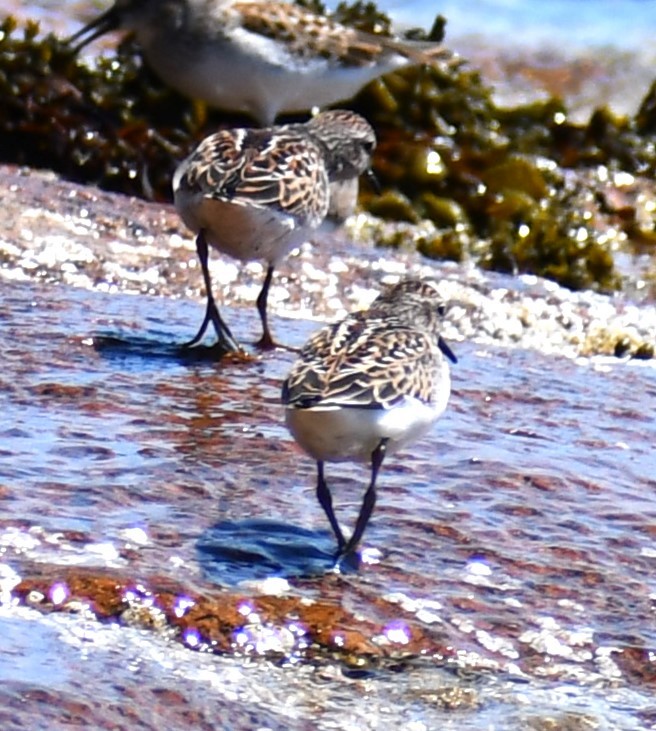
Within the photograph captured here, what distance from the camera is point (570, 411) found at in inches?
212

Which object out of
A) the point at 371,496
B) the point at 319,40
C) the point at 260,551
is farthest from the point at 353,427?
the point at 319,40

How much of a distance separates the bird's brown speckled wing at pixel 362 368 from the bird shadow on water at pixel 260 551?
333 mm

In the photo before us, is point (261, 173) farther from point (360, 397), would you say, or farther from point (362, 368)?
point (360, 397)

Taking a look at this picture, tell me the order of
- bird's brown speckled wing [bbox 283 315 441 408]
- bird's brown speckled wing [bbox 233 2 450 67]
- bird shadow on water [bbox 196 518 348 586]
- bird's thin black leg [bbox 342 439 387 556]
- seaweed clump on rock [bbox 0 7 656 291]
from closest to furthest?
bird shadow on water [bbox 196 518 348 586], bird's brown speckled wing [bbox 283 315 441 408], bird's thin black leg [bbox 342 439 387 556], seaweed clump on rock [bbox 0 7 656 291], bird's brown speckled wing [bbox 233 2 450 67]

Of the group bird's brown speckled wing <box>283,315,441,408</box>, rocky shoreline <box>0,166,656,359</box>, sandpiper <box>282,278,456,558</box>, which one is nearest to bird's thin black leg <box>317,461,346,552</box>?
sandpiper <box>282,278,456,558</box>

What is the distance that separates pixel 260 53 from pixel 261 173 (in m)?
3.86

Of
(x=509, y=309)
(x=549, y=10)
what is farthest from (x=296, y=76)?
(x=549, y=10)

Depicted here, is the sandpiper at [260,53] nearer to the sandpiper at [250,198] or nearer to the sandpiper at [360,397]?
the sandpiper at [250,198]

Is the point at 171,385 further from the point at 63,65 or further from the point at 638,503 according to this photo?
the point at 63,65

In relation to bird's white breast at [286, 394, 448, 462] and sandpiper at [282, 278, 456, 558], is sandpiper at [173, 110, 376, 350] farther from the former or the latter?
bird's white breast at [286, 394, 448, 462]

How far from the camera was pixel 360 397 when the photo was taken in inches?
148

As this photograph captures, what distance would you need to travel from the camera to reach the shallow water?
310 cm

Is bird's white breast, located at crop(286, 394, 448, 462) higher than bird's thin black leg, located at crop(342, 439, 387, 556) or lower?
higher

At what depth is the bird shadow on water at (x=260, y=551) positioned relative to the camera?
3.61 metres
